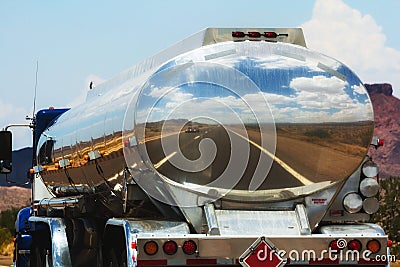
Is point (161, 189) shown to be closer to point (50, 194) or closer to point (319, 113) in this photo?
point (319, 113)

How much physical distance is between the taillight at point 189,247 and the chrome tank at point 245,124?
49 centimetres

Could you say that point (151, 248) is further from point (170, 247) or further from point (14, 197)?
point (14, 197)

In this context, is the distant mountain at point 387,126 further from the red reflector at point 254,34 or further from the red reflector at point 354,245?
the red reflector at point 354,245

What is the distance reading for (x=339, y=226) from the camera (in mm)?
9914

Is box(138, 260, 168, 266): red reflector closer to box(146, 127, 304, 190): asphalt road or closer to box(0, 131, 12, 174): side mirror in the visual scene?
box(146, 127, 304, 190): asphalt road

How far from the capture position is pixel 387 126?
98.3 m

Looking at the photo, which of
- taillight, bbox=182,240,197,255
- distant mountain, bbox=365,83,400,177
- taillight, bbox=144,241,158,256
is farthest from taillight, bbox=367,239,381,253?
distant mountain, bbox=365,83,400,177

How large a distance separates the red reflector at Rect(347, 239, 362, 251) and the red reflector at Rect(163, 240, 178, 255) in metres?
1.53

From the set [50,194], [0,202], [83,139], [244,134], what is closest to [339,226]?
[244,134]

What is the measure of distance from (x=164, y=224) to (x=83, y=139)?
2.76 metres

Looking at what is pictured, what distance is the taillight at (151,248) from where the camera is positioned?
9.11 meters

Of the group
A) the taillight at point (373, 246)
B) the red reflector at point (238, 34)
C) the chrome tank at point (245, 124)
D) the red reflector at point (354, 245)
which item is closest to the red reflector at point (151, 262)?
the chrome tank at point (245, 124)

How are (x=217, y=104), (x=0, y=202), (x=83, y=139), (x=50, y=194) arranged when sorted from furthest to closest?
(x=0, y=202) < (x=50, y=194) < (x=83, y=139) < (x=217, y=104)

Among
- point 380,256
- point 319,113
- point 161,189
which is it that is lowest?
point 380,256
